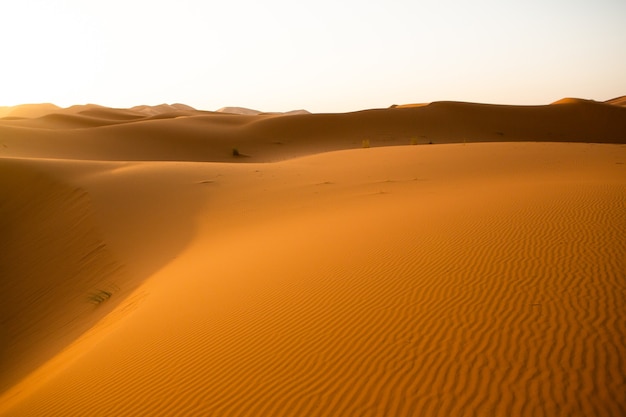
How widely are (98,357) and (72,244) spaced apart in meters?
5.16

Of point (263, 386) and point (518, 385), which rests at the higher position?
point (518, 385)

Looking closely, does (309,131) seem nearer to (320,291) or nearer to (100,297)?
(100,297)

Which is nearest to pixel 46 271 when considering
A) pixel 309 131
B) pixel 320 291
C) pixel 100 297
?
pixel 100 297

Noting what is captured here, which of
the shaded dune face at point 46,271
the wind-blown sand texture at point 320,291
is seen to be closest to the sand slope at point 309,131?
the shaded dune face at point 46,271

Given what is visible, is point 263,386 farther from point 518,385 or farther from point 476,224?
point 476,224

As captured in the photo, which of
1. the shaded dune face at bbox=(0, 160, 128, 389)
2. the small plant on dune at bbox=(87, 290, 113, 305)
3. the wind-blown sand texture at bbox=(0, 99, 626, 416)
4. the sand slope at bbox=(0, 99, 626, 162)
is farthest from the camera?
the sand slope at bbox=(0, 99, 626, 162)

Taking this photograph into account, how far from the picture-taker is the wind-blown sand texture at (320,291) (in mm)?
3096

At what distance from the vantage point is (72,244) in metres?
8.99

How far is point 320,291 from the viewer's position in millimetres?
4879

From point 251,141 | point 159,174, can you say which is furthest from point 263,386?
point 251,141

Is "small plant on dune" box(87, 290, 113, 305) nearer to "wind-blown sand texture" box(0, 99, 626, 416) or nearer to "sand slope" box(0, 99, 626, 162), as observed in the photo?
"wind-blown sand texture" box(0, 99, 626, 416)

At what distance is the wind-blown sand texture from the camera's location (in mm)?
3096

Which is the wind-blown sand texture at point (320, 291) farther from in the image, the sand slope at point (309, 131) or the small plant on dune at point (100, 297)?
the sand slope at point (309, 131)

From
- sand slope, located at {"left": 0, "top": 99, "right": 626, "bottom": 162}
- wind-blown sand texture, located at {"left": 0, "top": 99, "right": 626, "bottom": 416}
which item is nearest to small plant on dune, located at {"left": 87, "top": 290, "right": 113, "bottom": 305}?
wind-blown sand texture, located at {"left": 0, "top": 99, "right": 626, "bottom": 416}
